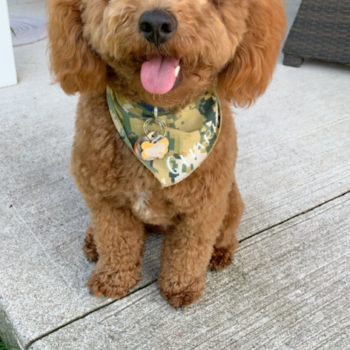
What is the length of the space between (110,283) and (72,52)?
100 centimetres

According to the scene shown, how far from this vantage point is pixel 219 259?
2.16 m

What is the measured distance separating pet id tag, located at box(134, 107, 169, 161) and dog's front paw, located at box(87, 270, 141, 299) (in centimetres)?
61

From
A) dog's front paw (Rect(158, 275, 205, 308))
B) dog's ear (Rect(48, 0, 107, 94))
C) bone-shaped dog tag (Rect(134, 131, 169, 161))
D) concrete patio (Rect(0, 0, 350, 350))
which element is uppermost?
dog's ear (Rect(48, 0, 107, 94))

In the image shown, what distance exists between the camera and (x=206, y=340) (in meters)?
1.85

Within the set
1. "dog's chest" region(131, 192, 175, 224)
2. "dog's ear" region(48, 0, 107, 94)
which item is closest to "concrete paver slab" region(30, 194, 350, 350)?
"dog's chest" region(131, 192, 175, 224)

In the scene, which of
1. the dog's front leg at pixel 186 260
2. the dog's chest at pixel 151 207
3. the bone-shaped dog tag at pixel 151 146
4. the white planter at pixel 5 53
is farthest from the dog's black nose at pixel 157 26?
the white planter at pixel 5 53

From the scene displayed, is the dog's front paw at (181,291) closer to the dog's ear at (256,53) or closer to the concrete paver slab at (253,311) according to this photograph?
the concrete paver slab at (253,311)

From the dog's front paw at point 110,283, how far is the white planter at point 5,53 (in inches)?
81.2

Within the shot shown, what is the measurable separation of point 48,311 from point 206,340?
680 mm

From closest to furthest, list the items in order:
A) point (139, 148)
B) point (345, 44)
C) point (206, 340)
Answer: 1. point (139, 148)
2. point (206, 340)
3. point (345, 44)

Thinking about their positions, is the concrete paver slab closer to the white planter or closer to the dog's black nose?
the dog's black nose

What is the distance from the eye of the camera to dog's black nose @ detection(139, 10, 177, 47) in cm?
130

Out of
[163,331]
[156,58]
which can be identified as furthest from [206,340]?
[156,58]

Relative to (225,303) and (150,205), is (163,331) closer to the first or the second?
(225,303)
